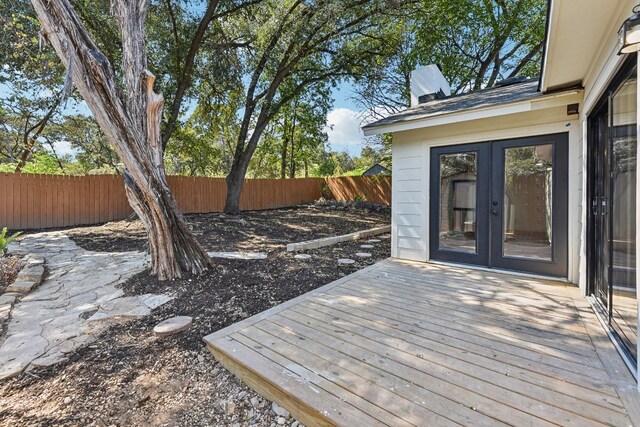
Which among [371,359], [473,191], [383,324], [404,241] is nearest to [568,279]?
[473,191]

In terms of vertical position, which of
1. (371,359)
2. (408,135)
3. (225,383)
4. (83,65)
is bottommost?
(225,383)

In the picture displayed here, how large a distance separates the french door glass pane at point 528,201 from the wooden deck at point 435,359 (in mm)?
661

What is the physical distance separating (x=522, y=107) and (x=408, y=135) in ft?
4.95

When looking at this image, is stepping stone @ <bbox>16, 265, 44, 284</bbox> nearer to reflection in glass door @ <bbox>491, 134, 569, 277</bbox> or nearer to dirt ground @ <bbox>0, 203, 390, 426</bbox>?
dirt ground @ <bbox>0, 203, 390, 426</bbox>

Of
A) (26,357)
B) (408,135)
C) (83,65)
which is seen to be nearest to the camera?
(26,357)

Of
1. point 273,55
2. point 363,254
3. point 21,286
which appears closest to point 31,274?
point 21,286

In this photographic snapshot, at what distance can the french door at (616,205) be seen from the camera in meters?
1.84

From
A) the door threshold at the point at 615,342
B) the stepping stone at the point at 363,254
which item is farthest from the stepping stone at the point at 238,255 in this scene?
the door threshold at the point at 615,342

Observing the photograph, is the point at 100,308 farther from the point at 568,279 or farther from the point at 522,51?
the point at 522,51

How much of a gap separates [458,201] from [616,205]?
1.99m

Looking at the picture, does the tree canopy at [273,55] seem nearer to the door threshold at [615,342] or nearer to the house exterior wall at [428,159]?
the house exterior wall at [428,159]

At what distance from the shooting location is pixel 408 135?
4.50 m

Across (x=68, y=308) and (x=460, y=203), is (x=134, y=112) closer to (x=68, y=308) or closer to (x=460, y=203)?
(x=68, y=308)

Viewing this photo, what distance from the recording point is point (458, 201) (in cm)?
410
